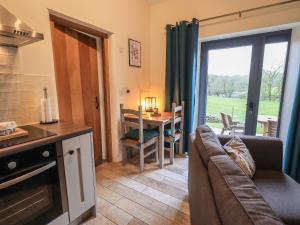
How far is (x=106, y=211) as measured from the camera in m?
1.68

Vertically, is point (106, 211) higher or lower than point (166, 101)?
A: lower

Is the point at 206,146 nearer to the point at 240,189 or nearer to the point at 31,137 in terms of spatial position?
the point at 240,189

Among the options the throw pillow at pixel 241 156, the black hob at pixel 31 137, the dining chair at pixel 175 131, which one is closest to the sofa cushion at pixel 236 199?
the throw pillow at pixel 241 156

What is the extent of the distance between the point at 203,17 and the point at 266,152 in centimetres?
216

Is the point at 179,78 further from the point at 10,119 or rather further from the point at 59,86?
the point at 10,119

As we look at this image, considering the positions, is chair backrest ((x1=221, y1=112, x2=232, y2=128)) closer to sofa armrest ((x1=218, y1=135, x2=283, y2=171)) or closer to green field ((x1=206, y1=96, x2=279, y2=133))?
green field ((x1=206, y1=96, x2=279, y2=133))

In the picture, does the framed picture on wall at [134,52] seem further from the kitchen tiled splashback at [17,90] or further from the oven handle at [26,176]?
the oven handle at [26,176]

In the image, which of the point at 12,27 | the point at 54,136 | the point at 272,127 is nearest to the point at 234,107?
the point at 272,127

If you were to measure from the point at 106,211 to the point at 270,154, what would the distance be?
1.76 meters

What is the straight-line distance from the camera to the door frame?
69.2 inches

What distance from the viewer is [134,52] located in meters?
2.77

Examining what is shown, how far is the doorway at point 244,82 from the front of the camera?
245 centimetres

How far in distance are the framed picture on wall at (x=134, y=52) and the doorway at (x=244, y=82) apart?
114 cm

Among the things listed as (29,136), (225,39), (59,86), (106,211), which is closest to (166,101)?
(225,39)
